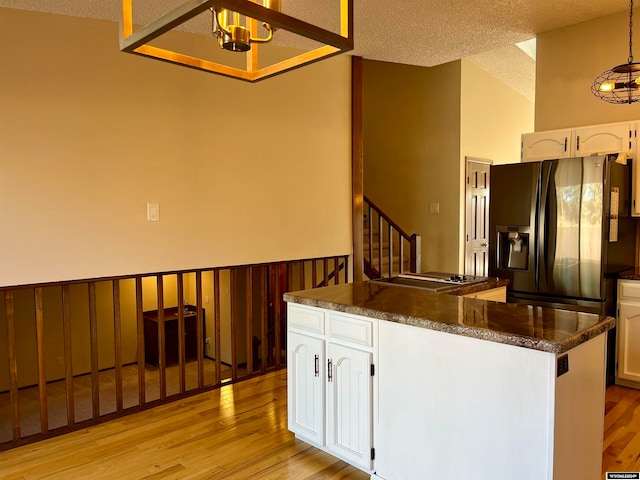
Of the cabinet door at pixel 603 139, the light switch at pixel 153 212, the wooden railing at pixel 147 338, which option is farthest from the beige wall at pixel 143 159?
the cabinet door at pixel 603 139

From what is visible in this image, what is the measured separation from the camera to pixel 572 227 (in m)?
3.53

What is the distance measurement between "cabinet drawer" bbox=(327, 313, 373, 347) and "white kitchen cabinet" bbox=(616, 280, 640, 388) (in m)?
2.35

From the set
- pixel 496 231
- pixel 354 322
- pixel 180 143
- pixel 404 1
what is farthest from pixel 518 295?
pixel 180 143

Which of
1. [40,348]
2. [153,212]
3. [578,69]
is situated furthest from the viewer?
[578,69]

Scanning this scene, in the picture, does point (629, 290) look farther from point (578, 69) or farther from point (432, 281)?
point (578, 69)

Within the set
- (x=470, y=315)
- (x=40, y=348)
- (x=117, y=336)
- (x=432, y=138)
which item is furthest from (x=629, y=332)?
(x=40, y=348)

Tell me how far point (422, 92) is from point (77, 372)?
5693mm

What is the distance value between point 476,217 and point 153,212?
14.4ft

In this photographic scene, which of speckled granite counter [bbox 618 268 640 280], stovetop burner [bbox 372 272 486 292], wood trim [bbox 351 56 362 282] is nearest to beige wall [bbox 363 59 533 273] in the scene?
wood trim [bbox 351 56 362 282]

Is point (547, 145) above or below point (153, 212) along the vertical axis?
above

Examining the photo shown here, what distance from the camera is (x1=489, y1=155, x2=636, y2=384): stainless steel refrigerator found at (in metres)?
3.42

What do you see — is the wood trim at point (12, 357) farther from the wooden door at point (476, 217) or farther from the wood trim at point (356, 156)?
the wooden door at point (476, 217)

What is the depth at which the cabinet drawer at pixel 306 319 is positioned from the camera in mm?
2520

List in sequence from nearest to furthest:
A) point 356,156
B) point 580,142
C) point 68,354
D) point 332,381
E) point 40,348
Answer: point 332,381 → point 40,348 → point 68,354 → point 580,142 → point 356,156
